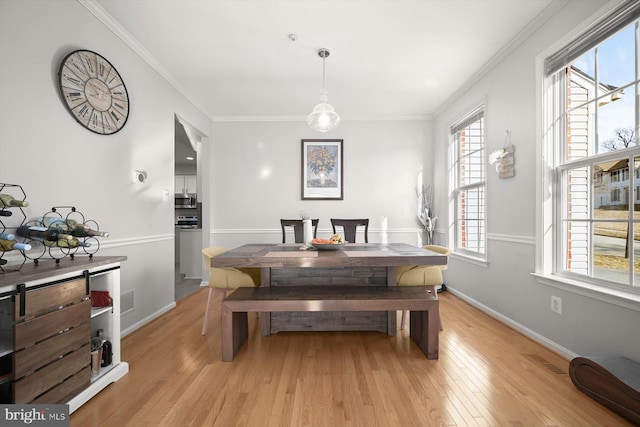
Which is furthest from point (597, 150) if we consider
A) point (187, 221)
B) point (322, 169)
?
point (187, 221)

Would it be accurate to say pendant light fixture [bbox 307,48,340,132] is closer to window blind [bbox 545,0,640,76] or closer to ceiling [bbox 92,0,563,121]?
ceiling [bbox 92,0,563,121]

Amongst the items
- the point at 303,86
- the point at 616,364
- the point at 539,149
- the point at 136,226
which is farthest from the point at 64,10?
the point at 616,364

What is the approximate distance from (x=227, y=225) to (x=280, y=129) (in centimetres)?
177

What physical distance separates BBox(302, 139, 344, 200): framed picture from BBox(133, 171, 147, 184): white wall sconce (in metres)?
2.37

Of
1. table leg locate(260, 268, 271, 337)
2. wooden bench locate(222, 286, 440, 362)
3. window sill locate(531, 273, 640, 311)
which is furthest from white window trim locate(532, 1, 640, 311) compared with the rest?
table leg locate(260, 268, 271, 337)

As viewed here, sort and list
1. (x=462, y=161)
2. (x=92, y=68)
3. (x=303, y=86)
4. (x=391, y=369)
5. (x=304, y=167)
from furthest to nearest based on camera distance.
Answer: (x=304, y=167)
(x=462, y=161)
(x=303, y=86)
(x=92, y=68)
(x=391, y=369)

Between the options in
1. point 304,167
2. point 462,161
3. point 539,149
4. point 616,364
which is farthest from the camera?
point 304,167

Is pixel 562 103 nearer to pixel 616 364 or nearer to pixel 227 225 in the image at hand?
pixel 616 364

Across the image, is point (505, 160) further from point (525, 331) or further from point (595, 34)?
point (525, 331)

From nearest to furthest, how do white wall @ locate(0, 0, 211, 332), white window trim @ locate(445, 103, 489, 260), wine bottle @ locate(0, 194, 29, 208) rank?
wine bottle @ locate(0, 194, 29, 208) → white wall @ locate(0, 0, 211, 332) → white window trim @ locate(445, 103, 489, 260)

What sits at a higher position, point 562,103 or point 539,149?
point 562,103

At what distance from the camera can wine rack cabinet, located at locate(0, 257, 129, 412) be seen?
1363 mm

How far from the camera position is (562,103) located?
2.48 m

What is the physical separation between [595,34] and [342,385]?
2.94 m
